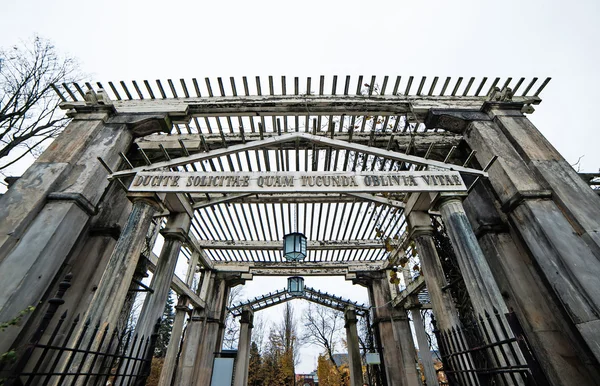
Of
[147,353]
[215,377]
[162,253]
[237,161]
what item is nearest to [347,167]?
[237,161]

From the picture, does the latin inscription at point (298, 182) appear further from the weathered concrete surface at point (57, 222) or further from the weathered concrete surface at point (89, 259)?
the weathered concrete surface at point (89, 259)

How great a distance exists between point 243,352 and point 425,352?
693cm

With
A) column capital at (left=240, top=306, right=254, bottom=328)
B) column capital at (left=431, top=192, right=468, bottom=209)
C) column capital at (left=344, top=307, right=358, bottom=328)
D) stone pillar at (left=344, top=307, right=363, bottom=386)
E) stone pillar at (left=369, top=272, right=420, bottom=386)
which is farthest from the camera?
column capital at (left=240, top=306, right=254, bottom=328)

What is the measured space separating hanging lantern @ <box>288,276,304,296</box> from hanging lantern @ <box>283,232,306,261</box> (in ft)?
10.1

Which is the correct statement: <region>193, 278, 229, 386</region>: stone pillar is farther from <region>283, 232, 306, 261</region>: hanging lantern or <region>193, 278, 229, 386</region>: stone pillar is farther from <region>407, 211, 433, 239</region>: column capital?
<region>407, 211, 433, 239</region>: column capital

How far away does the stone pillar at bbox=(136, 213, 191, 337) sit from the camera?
3.91 meters

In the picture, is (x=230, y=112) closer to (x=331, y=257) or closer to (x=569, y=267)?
(x=569, y=267)

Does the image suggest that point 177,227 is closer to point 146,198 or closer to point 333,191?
point 146,198

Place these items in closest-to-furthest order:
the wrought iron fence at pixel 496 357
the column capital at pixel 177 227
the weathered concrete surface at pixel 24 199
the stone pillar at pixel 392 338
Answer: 1. the wrought iron fence at pixel 496 357
2. the weathered concrete surface at pixel 24 199
3. the column capital at pixel 177 227
4. the stone pillar at pixel 392 338

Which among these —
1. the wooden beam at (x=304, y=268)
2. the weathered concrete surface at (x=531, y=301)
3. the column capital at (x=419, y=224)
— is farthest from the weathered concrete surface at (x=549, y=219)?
the wooden beam at (x=304, y=268)

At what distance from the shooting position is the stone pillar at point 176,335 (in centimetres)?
725

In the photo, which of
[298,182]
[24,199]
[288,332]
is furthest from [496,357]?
[288,332]

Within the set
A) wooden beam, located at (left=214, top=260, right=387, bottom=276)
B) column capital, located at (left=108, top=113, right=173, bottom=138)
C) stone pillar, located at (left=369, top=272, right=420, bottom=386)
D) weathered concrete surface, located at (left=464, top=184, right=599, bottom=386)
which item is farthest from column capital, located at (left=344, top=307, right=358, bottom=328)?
column capital, located at (left=108, top=113, right=173, bottom=138)

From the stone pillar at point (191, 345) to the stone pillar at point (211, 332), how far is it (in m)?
0.14
